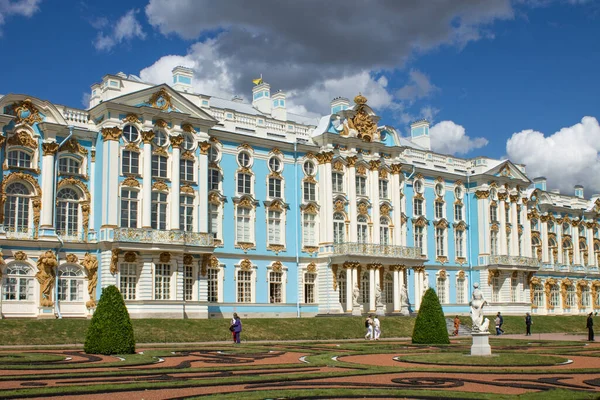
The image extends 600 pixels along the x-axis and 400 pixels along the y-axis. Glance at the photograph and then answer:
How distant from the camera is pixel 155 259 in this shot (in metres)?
38.5

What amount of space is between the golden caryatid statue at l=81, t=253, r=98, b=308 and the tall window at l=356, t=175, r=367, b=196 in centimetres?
1817

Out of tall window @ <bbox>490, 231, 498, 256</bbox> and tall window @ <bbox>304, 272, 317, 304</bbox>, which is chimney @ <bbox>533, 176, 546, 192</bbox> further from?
tall window @ <bbox>304, 272, 317, 304</bbox>

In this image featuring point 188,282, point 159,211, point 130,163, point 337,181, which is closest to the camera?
point 130,163

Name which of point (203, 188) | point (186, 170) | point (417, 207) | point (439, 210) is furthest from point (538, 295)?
point (186, 170)

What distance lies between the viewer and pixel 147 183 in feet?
128

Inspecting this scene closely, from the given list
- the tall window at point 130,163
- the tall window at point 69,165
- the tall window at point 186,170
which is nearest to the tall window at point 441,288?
the tall window at point 186,170

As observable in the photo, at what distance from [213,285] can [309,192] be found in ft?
29.3

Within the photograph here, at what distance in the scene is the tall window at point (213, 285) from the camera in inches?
1666

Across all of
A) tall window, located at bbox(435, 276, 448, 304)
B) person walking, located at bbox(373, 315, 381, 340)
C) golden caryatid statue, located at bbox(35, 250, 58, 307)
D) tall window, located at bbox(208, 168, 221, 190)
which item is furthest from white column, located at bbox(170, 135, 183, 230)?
tall window, located at bbox(435, 276, 448, 304)

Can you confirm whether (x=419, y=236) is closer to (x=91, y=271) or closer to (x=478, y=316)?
(x=91, y=271)

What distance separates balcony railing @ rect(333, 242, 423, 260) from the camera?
46.7 m

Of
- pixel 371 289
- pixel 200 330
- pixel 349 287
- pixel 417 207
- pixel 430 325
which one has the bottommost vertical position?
pixel 200 330

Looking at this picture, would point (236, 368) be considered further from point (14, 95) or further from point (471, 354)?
point (14, 95)

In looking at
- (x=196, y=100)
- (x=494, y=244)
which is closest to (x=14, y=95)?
(x=196, y=100)
